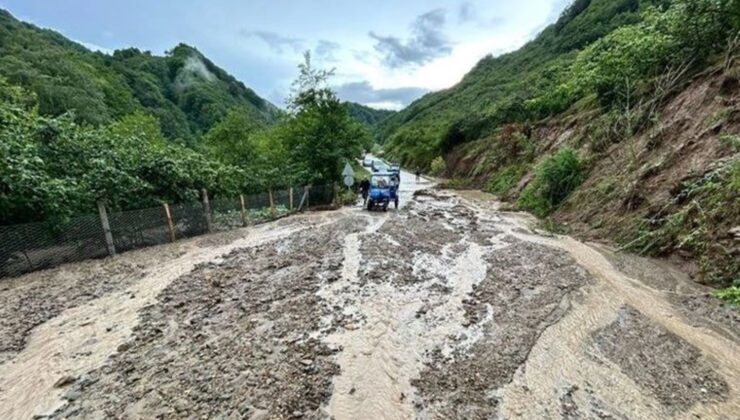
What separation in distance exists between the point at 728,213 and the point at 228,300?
10.5m

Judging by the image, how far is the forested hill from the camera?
77.8ft

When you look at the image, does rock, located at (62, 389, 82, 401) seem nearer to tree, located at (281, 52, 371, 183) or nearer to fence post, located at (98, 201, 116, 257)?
fence post, located at (98, 201, 116, 257)

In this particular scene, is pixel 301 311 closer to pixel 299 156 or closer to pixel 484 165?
pixel 299 156

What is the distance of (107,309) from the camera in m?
7.09

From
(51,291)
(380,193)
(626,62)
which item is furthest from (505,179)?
(51,291)

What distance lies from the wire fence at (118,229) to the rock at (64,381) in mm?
5315

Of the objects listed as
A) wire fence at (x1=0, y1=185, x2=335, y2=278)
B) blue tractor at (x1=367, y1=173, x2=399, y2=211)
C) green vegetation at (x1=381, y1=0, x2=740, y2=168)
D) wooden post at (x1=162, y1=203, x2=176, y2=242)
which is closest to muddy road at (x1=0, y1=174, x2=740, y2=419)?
wire fence at (x1=0, y1=185, x2=335, y2=278)

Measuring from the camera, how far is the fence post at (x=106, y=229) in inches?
398

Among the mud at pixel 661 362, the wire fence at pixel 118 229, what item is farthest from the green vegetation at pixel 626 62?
the wire fence at pixel 118 229

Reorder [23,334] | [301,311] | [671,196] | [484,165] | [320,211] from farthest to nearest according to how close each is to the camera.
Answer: [484,165] → [320,211] → [671,196] → [301,311] → [23,334]

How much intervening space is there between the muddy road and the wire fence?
58 centimetres

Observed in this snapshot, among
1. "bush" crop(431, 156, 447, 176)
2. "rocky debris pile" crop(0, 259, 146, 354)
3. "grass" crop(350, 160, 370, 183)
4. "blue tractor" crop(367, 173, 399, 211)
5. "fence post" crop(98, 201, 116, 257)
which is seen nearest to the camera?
"rocky debris pile" crop(0, 259, 146, 354)

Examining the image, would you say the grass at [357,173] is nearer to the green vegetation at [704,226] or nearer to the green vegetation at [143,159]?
the green vegetation at [143,159]

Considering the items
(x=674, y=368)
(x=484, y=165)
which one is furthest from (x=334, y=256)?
(x=484, y=165)
